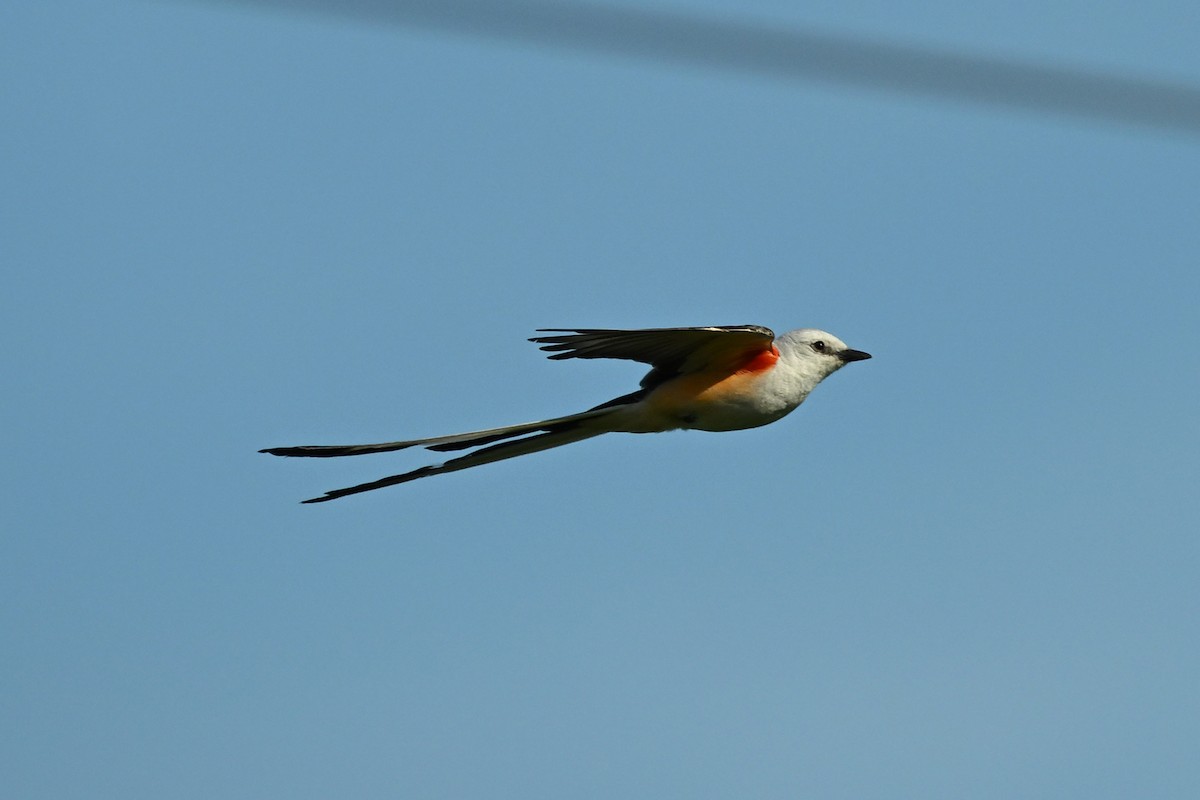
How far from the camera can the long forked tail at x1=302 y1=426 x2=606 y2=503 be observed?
5.40m

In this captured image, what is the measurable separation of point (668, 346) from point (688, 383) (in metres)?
0.26

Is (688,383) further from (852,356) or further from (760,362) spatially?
(852,356)

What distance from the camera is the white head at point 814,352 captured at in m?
6.48

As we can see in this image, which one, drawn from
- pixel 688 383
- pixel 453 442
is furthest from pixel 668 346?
pixel 453 442

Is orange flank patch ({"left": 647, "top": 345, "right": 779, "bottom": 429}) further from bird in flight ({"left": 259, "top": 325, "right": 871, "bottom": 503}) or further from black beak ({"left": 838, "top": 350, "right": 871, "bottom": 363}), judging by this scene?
black beak ({"left": 838, "top": 350, "right": 871, "bottom": 363})

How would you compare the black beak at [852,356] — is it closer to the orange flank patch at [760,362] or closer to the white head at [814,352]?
the white head at [814,352]

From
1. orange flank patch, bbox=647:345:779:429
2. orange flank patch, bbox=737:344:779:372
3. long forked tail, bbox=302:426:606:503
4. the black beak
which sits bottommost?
long forked tail, bbox=302:426:606:503

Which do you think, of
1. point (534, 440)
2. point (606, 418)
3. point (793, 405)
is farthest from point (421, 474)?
point (793, 405)

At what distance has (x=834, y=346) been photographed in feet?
22.1

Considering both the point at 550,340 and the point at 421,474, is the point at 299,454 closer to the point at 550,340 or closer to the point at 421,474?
the point at 421,474

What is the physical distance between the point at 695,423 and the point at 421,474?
140cm

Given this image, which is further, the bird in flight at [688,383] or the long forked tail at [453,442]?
the bird in flight at [688,383]

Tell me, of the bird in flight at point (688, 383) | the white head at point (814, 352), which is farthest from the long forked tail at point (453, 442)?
the white head at point (814, 352)

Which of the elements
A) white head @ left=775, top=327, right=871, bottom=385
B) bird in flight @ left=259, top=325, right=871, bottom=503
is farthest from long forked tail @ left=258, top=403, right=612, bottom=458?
white head @ left=775, top=327, right=871, bottom=385
